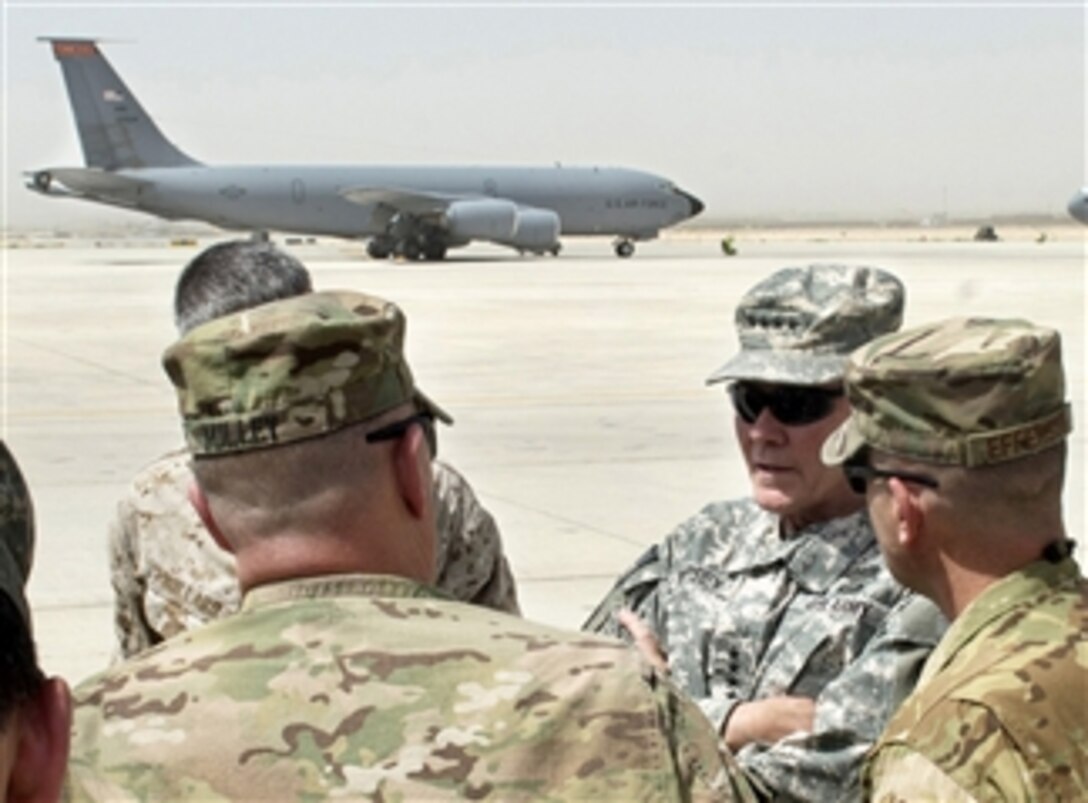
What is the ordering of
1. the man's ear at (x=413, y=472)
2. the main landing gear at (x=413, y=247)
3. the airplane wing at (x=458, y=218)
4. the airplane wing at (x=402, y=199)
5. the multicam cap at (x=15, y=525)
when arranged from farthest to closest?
the airplane wing at (x=402, y=199) → the main landing gear at (x=413, y=247) → the airplane wing at (x=458, y=218) → the man's ear at (x=413, y=472) → the multicam cap at (x=15, y=525)

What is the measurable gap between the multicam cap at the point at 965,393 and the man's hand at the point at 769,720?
1.94 ft

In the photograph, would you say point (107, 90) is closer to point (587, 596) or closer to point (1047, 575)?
point (587, 596)

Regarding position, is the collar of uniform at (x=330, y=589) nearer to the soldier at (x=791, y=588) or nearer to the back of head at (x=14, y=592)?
the back of head at (x=14, y=592)

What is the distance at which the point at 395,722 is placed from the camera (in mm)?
2180

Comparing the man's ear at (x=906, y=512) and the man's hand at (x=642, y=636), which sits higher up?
the man's ear at (x=906, y=512)

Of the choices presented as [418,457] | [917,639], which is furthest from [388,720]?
[917,639]

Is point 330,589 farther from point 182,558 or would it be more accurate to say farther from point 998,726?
point 182,558

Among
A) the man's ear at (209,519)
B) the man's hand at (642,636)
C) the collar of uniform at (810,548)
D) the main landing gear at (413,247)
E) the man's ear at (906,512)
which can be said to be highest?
the man's ear at (209,519)

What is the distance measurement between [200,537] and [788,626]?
1173 mm

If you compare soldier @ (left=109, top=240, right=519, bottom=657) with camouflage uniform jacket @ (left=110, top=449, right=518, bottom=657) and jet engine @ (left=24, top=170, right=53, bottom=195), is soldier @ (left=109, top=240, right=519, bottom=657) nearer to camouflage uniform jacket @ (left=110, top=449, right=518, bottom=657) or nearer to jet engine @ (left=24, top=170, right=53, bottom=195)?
camouflage uniform jacket @ (left=110, top=449, right=518, bottom=657)

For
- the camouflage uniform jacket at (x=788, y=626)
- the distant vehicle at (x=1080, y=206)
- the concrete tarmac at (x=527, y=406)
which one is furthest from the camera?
the distant vehicle at (x=1080, y=206)

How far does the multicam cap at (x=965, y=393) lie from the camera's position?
2883 millimetres

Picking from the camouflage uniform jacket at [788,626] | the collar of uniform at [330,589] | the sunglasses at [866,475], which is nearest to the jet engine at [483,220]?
the camouflage uniform jacket at [788,626]

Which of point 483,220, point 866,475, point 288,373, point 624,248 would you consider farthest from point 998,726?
point 624,248
